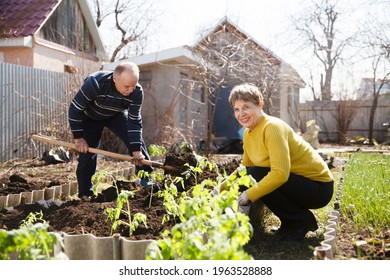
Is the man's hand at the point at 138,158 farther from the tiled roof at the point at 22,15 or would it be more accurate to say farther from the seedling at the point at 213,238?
the tiled roof at the point at 22,15

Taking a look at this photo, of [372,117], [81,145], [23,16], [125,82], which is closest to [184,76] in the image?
[23,16]

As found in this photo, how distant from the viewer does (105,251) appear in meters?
2.50

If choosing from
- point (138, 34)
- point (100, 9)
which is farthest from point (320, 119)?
point (100, 9)

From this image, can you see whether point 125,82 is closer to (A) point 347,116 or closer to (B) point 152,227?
(B) point 152,227

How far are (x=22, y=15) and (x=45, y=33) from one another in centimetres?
72

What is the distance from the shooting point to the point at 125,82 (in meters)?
4.24

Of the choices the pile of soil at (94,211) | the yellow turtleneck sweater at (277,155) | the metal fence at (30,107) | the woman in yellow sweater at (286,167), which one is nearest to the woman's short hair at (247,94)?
the woman in yellow sweater at (286,167)

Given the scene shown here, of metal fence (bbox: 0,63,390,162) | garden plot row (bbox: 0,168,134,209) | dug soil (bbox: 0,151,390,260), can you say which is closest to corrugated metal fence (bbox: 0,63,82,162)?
metal fence (bbox: 0,63,390,162)

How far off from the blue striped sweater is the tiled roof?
743 cm

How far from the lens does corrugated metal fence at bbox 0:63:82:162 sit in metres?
Result: 9.11

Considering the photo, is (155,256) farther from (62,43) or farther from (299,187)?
(62,43)

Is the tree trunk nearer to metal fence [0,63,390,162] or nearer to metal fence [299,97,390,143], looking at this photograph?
metal fence [299,97,390,143]

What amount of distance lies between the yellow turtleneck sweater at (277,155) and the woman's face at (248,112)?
2.0 inches
